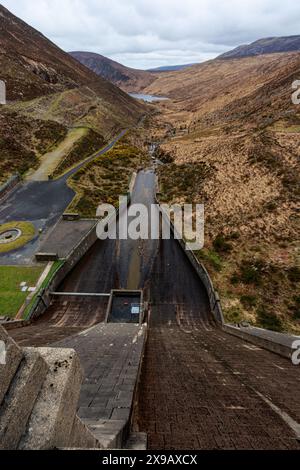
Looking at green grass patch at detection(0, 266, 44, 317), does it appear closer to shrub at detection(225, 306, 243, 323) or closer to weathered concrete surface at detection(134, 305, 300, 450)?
weathered concrete surface at detection(134, 305, 300, 450)

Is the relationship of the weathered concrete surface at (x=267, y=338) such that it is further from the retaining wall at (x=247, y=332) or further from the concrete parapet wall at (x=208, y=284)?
the concrete parapet wall at (x=208, y=284)

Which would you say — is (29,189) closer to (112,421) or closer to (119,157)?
(119,157)

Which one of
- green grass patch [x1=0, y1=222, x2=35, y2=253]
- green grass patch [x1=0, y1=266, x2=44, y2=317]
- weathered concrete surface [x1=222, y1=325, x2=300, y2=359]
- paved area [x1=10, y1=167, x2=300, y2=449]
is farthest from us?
green grass patch [x1=0, y1=222, x2=35, y2=253]

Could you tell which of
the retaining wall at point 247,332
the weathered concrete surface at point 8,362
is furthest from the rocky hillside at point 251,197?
the weathered concrete surface at point 8,362

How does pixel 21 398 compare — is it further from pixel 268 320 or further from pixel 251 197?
pixel 251 197

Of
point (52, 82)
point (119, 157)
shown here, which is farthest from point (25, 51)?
point (119, 157)

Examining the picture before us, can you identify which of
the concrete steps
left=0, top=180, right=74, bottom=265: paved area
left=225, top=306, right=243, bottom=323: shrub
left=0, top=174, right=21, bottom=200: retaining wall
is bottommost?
left=225, top=306, right=243, bottom=323: shrub

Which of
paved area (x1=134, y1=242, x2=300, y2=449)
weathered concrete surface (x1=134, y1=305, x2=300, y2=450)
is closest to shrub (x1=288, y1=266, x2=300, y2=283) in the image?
paved area (x1=134, y1=242, x2=300, y2=449)
